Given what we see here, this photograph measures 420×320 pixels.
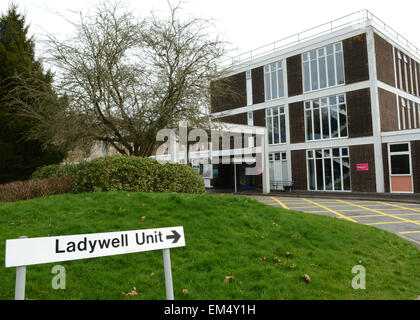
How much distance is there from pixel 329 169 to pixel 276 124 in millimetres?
6435

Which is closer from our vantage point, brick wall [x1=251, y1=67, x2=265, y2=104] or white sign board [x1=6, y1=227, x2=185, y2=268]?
white sign board [x1=6, y1=227, x2=185, y2=268]

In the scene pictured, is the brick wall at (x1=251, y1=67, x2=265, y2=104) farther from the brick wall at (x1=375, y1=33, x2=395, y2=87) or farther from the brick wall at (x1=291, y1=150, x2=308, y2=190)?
the brick wall at (x1=375, y1=33, x2=395, y2=87)

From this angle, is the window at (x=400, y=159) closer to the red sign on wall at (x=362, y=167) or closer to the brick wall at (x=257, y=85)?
the red sign on wall at (x=362, y=167)

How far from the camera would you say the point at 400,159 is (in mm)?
20625

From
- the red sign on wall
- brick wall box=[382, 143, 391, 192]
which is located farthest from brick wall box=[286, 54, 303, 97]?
brick wall box=[382, 143, 391, 192]

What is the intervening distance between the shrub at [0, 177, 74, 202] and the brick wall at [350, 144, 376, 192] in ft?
63.8

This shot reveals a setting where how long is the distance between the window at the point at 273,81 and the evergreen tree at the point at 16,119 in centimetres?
1926

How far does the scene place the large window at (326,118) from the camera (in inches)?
918

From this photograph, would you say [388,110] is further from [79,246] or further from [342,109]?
[79,246]

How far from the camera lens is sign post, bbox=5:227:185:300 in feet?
8.59

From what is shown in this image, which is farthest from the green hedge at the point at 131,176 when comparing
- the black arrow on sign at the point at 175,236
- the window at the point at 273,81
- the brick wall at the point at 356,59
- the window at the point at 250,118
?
the window at the point at 250,118

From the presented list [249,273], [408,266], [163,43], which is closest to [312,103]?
[163,43]

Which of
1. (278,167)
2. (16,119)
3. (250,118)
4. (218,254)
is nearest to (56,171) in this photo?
(16,119)

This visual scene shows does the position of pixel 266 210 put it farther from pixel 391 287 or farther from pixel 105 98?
pixel 105 98
